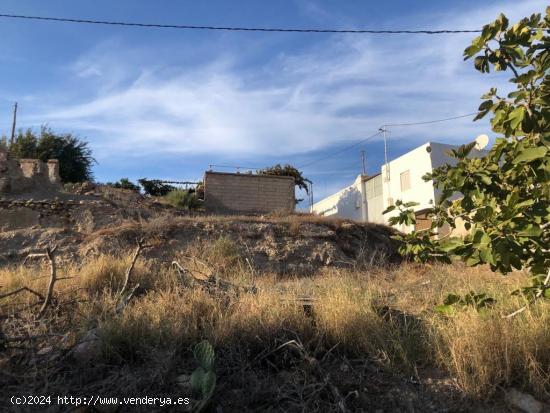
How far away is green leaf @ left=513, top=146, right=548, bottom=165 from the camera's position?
3.53 meters

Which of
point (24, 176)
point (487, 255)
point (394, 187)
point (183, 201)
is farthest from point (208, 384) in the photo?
point (394, 187)

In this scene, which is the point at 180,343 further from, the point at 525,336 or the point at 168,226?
the point at 168,226

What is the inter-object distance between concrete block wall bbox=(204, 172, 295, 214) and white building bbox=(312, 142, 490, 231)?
9.15 feet

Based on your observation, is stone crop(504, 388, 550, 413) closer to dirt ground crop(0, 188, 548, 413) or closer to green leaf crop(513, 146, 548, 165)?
dirt ground crop(0, 188, 548, 413)

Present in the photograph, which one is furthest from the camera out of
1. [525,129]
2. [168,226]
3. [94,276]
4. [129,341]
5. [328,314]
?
[168,226]

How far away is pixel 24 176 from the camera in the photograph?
58.2 ft

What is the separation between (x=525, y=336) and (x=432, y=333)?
2.62 feet

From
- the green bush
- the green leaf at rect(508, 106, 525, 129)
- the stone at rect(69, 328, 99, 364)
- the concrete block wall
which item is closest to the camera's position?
the green leaf at rect(508, 106, 525, 129)

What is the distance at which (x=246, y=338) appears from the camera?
15.9 ft

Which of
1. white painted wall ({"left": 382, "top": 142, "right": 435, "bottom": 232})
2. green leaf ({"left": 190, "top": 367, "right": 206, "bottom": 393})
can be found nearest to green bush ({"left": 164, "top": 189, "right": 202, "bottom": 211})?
white painted wall ({"left": 382, "top": 142, "right": 435, "bottom": 232})

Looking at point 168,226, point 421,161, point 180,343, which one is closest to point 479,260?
point 180,343

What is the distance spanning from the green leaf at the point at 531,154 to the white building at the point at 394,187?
18.9 m

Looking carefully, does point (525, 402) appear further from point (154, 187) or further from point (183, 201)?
point (154, 187)

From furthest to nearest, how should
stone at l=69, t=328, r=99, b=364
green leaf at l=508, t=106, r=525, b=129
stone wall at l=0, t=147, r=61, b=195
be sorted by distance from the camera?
1. stone wall at l=0, t=147, r=61, b=195
2. stone at l=69, t=328, r=99, b=364
3. green leaf at l=508, t=106, r=525, b=129
